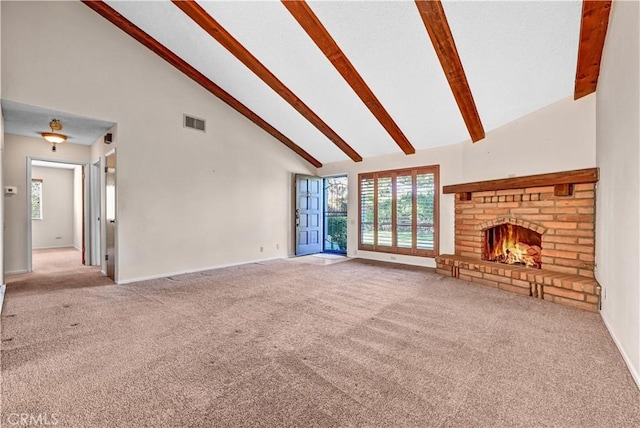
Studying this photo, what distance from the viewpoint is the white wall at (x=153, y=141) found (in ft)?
12.6

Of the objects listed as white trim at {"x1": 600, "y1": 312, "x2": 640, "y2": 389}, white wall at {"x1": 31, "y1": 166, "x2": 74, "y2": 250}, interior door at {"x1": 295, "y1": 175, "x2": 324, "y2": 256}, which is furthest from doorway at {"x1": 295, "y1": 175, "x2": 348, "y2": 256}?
white wall at {"x1": 31, "y1": 166, "x2": 74, "y2": 250}

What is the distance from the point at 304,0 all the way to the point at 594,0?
2.88 m

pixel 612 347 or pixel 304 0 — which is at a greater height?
pixel 304 0

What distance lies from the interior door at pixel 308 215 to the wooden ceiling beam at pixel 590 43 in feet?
17.9

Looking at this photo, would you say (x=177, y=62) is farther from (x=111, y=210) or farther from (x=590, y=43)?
(x=590, y=43)

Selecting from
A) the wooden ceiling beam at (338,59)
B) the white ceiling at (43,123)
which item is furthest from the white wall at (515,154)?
the white ceiling at (43,123)

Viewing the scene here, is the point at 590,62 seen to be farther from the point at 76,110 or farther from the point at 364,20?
the point at 76,110

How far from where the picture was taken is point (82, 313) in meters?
3.19

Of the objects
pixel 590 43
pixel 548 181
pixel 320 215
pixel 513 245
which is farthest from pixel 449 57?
pixel 320 215

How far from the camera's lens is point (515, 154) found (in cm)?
440

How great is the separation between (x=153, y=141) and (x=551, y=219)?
632cm

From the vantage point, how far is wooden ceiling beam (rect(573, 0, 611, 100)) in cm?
267

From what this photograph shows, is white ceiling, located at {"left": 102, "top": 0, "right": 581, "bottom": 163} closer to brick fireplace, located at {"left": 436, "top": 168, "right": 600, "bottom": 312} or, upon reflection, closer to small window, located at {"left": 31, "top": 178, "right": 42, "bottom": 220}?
brick fireplace, located at {"left": 436, "top": 168, "right": 600, "bottom": 312}

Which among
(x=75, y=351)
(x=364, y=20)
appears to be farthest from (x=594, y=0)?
(x=75, y=351)
